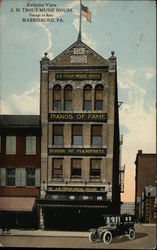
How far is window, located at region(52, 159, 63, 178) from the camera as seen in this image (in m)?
22.5

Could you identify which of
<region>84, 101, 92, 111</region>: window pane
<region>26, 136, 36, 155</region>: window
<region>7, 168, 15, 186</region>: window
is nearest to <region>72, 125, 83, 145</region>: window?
<region>84, 101, 92, 111</region>: window pane

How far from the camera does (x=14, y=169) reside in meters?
22.8

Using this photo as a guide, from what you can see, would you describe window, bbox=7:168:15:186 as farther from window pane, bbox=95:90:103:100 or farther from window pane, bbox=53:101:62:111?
window pane, bbox=95:90:103:100

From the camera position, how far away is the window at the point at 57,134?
2238 centimetres

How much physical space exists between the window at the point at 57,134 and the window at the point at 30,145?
3.37ft

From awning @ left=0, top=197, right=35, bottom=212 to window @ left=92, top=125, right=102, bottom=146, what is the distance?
3.88 metres

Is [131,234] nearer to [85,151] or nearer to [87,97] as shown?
[85,151]

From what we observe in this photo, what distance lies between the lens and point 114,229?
21.2 metres

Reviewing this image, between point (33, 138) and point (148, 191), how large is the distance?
225 inches

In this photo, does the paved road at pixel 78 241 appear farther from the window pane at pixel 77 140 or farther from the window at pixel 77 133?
the window at pixel 77 133

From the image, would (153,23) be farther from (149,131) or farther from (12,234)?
(12,234)

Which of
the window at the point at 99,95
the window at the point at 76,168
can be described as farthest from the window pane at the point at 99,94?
the window at the point at 76,168

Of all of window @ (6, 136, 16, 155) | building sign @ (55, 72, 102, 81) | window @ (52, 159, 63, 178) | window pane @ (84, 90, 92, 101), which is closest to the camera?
building sign @ (55, 72, 102, 81)

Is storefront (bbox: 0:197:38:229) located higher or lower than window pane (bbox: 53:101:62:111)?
lower
